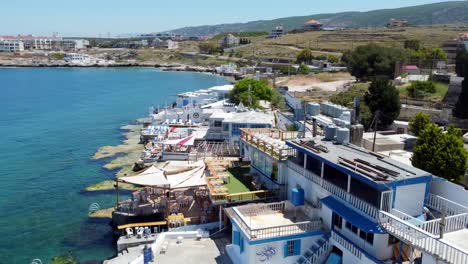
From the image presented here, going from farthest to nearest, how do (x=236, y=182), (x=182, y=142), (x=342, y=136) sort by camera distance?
(x=182, y=142), (x=236, y=182), (x=342, y=136)

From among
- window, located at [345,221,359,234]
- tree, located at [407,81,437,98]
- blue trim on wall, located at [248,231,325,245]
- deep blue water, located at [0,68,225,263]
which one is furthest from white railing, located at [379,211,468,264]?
tree, located at [407,81,437,98]

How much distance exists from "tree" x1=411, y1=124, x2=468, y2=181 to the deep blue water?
62.8 feet

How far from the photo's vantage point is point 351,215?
52.2 feet

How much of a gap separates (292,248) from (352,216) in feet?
10.5

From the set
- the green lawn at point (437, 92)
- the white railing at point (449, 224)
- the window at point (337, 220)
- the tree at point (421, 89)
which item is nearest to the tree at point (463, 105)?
the green lawn at point (437, 92)

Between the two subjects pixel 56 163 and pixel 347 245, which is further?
pixel 56 163

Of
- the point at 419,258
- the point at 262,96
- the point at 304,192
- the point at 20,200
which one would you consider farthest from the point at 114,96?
the point at 419,258

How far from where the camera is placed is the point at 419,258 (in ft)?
47.3

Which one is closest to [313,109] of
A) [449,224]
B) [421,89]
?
[421,89]

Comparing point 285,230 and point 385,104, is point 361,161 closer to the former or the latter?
point 285,230

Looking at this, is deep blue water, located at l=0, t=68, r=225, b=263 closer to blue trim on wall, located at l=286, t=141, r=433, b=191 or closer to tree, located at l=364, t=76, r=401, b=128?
blue trim on wall, located at l=286, t=141, r=433, b=191

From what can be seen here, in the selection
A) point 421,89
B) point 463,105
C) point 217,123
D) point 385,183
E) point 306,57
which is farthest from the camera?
point 306,57

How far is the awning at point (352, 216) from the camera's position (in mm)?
14703

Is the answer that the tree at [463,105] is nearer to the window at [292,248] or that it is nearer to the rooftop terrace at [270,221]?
the rooftop terrace at [270,221]
